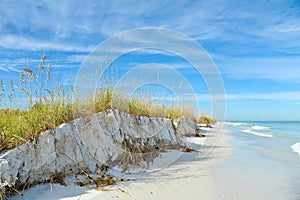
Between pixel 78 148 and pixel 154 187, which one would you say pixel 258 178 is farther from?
pixel 78 148

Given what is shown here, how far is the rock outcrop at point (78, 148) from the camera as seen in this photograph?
3357 millimetres

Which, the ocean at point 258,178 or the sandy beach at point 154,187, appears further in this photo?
the ocean at point 258,178

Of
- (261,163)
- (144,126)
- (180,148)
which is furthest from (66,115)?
(261,163)

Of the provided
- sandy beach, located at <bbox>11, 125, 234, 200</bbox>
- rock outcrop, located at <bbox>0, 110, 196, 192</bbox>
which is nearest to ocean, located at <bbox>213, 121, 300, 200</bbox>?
sandy beach, located at <bbox>11, 125, 234, 200</bbox>

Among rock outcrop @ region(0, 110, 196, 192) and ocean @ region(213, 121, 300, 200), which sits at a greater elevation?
rock outcrop @ region(0, 110, 196, 192)

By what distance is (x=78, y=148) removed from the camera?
13.5 ft

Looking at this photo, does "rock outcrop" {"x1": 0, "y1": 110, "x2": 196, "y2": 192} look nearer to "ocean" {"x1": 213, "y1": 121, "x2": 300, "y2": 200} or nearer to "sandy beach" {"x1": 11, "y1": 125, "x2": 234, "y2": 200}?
"sandy beach" {"x1": 11, "y1": 125, "x2": 234, "y2": 200}

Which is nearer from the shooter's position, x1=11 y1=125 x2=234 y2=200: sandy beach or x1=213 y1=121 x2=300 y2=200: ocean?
x1=11 y1=125 x2=234 y2=200: sandy beach

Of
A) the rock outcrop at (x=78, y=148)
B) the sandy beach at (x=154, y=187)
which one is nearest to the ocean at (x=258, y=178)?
the sandy beach at (x=154, y=187)

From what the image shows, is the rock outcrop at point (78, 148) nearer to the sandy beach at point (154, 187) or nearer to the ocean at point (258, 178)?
the sandy beach at point (154, 187)

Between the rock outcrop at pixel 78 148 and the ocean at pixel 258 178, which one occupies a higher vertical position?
the rock outcrop at pixel 78 148

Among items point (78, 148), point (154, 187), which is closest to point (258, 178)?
point (154, 187)

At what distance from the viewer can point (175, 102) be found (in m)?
9.09

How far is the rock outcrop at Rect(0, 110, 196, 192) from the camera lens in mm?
3357
